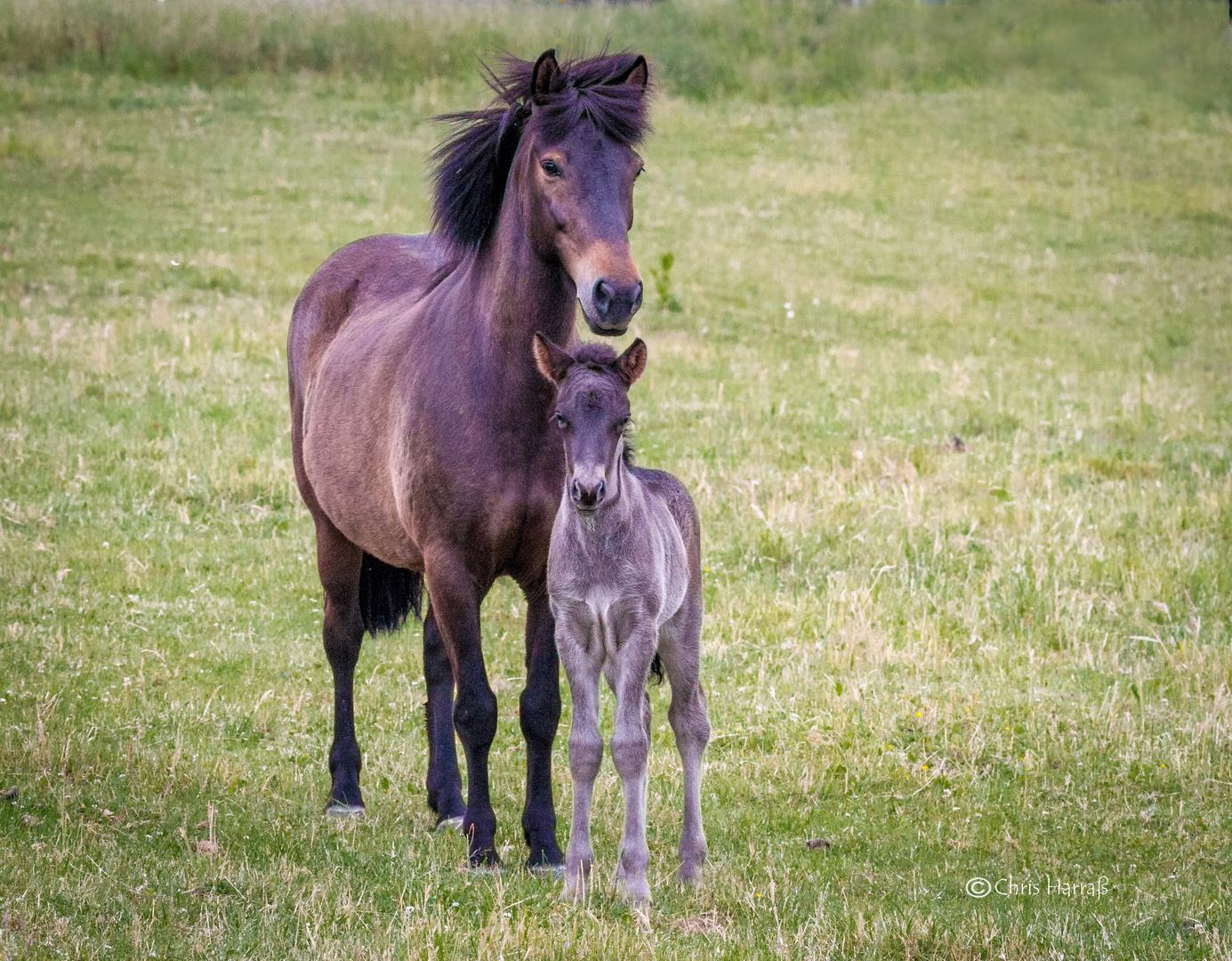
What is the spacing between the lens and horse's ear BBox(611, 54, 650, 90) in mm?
5695

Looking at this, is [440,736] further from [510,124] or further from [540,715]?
[510,124]

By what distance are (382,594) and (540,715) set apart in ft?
6.99

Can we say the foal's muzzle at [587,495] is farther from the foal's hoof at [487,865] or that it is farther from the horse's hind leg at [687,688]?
the foal's hoof at [487,865]

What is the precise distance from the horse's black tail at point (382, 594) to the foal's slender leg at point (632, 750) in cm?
268

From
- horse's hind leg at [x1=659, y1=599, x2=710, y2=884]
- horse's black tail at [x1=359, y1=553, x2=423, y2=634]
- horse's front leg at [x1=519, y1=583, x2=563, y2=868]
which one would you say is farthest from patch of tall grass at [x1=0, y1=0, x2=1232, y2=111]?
horse's front leg at [x1=519, y1=583, x2=563, y2=868]

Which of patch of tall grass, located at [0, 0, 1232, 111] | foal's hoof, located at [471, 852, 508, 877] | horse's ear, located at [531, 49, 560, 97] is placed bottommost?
foal's hoof, located at [471, 852, 508, 877]

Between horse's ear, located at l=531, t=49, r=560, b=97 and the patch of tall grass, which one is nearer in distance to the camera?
horse's ear, located at l=531, t=49, r=560, b=97

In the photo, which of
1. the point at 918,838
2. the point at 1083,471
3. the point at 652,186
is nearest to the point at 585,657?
the point at 918,838

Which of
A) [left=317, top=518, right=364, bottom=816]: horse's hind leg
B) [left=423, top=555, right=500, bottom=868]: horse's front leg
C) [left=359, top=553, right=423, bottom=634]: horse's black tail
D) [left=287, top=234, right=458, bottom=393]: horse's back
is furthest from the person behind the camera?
[left=287, top=234, right=458, bottom=393]: horse's back

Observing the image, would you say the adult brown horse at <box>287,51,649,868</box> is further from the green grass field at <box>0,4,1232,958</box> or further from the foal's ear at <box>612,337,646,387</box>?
the green grass field at <box>0,4,1232,958</box>

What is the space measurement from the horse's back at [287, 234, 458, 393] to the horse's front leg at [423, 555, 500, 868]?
7.83 ft

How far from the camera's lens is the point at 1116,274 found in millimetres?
24016

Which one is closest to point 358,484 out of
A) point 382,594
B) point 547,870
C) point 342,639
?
point 342,639

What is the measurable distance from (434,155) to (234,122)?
23230 millimetres
